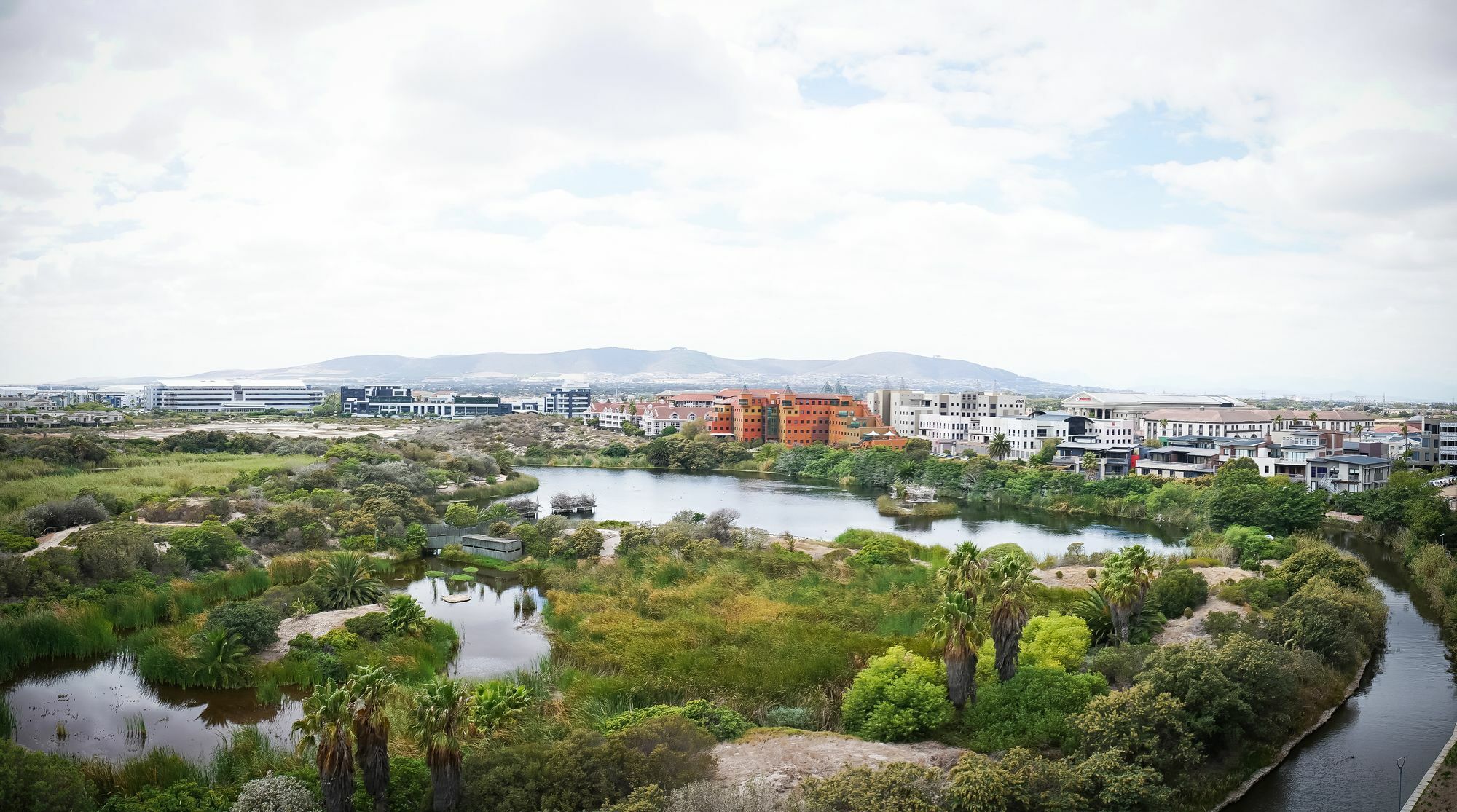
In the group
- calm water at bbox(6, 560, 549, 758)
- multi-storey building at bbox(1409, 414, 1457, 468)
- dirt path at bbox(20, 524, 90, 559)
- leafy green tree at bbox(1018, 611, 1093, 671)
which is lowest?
calm water at bbox(6, 560, 549, 758)

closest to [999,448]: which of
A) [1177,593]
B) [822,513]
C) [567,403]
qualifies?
[822,513]

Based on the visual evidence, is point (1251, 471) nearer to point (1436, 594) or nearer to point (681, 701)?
point (1436, 594)

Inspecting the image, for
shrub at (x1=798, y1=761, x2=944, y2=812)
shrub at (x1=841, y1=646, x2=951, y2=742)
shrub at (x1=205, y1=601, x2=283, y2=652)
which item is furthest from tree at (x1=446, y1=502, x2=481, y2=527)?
shrub at (x1=798, y1=761, x2=944, y2=812)

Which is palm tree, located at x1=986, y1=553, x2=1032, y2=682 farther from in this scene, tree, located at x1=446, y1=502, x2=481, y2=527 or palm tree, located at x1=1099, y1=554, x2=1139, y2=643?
tree, located at x1=446, y1=502, x2=481, y2=527

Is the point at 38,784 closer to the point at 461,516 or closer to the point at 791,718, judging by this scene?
the point at 791,718

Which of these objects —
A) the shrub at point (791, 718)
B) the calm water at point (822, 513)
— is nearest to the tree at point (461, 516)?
the calm water at point (822, 513)

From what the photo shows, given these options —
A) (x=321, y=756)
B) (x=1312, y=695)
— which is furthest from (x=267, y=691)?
(x=1312, y=695)

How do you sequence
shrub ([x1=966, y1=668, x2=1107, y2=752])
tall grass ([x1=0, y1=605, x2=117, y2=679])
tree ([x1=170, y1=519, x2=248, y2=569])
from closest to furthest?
1. shrub ([x1=966, y1=668, x2=1107, y2=752])
2. tall grass ([x1=0, y1=605, x2=117, y2=679])
3. tree ([x1=170, y1=519, x2=248, y2=569])

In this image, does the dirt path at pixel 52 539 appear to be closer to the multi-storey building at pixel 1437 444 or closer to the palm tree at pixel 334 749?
the palm tree at pixel 334 749
